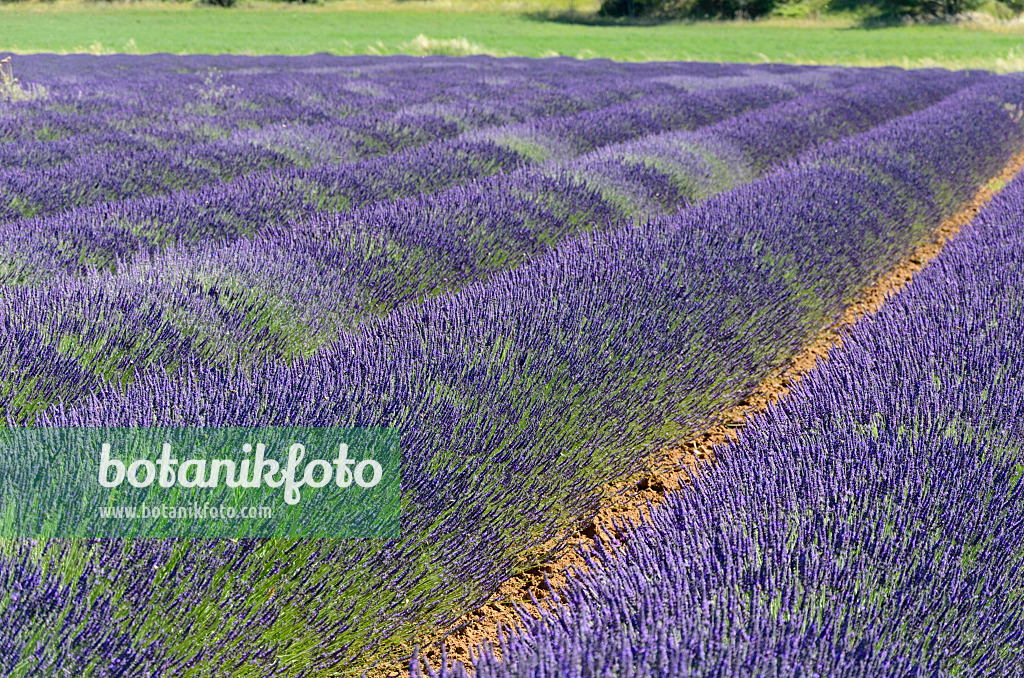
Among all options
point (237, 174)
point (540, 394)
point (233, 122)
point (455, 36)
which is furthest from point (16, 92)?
point (455, 36)

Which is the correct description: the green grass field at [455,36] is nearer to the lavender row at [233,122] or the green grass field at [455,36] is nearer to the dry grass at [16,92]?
the lavender row at [233,122]

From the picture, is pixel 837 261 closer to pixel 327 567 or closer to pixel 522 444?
pixel 522 444

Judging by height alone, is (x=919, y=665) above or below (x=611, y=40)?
below

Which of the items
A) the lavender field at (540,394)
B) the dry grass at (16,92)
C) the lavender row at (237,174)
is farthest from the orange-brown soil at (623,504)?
the dry grass at (16,92)

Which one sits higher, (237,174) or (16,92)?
(16,92)

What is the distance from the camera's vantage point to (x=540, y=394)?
7.22ft

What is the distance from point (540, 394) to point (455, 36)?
1219 inches

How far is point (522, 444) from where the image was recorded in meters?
2.09

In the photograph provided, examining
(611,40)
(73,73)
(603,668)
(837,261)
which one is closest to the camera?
(603,668)

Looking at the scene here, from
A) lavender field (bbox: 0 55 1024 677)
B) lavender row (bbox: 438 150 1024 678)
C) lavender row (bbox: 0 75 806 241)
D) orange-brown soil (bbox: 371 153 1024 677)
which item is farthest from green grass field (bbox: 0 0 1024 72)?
lavender row (bbox: 438 150 1024 678)

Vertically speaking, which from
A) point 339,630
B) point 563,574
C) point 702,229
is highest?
point 702,229

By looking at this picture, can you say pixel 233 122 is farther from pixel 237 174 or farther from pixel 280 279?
pixel 280 279

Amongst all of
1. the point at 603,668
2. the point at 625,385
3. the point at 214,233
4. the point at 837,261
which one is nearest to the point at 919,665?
the point at 603,668

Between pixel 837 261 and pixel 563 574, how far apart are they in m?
2.52
